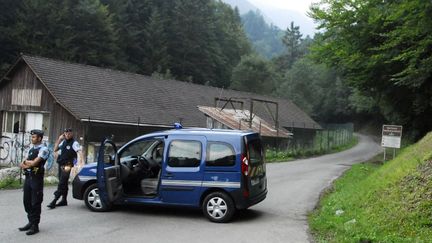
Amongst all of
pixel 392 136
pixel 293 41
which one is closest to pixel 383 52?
pixel 392 136

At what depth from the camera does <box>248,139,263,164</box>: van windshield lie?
406 inches

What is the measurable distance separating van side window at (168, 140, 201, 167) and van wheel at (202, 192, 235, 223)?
772 mm

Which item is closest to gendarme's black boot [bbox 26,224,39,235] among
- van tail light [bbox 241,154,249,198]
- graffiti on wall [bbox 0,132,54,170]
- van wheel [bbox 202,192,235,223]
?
van wheel [bbox 202,192,235,223]

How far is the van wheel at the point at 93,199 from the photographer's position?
34.6 feet

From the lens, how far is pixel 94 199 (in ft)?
34.7

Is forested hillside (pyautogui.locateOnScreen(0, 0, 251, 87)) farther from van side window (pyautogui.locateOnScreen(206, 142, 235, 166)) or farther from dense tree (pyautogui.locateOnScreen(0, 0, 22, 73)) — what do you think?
van side window (pyautogui.locateOnScreen(206, 142, 235, 166))

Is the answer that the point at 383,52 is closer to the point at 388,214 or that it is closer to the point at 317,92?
the point at 388,214

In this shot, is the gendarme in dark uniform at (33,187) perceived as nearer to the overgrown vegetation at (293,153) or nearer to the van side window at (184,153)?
the van side window at (184,153)

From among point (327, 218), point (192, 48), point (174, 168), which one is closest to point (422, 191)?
point (327, 218)

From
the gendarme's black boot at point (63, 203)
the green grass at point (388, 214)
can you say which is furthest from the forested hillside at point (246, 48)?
the gendarme's black boot at point (63, 203)

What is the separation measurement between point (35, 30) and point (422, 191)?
47246 millimetres

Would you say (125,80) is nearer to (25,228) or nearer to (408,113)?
(408,113)

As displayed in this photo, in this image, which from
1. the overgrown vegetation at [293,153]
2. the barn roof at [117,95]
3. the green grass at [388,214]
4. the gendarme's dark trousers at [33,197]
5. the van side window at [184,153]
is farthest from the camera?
the overgrown vegetation at [293,153]

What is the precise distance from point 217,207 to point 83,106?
19301 millimetres
